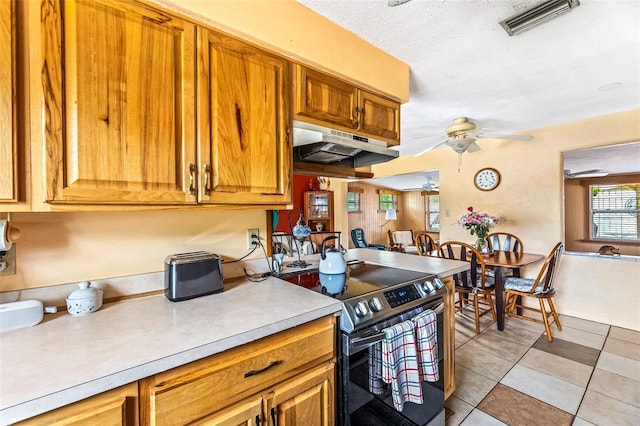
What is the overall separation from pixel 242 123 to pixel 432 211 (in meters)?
8.46

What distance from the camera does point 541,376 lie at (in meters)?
2.04

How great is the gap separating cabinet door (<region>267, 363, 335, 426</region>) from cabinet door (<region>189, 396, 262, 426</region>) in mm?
43

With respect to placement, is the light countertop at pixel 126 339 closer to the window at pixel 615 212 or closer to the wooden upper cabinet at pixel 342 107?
the wooden upper cabinet at pixel 342 107

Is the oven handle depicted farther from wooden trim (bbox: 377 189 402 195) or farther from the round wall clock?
wooden trim (bbox: 377 189 402 195)

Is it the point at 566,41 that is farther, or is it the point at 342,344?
the point at 566,41

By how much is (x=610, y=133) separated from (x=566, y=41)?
6.43ft

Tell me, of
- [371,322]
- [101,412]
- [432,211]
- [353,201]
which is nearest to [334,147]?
[371,322]

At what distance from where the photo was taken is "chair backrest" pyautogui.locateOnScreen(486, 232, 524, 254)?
3469mm

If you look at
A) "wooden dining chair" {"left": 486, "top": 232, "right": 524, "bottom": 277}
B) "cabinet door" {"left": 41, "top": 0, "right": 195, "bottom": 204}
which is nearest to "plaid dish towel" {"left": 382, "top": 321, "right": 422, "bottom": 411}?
"cabinet door" {"left": 41, "top": 0, "right": 195, "bottom": 204}

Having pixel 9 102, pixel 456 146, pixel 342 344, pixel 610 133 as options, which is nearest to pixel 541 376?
pixel 342 344

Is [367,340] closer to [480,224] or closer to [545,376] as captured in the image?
[545,376]

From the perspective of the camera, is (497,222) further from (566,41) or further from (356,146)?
(356,146)

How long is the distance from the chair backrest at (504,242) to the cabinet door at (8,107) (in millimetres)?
4127

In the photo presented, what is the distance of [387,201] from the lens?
29.0ft
